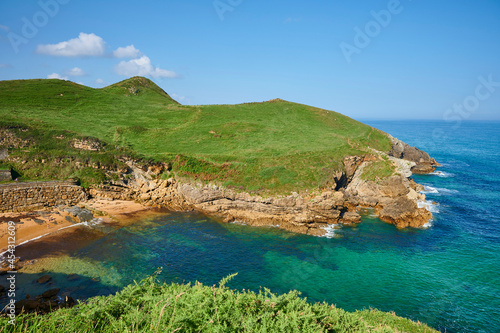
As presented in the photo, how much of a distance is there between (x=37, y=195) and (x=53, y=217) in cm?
641

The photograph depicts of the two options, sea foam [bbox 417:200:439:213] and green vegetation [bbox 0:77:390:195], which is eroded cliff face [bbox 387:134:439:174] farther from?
sea foam [bbox 417:200:439:213]

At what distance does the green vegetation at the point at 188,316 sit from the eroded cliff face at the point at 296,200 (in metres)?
26.5

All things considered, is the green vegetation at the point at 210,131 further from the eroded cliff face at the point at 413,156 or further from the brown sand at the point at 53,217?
the brown sand at the point at 53,217

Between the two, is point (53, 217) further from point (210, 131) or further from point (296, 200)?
point (210, 131)

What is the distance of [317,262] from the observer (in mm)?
29750

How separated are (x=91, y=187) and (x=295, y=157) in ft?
124

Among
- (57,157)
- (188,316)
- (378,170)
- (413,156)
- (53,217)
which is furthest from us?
(413,156)

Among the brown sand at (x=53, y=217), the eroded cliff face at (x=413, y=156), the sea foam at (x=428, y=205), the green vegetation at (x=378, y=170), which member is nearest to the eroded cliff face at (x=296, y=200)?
the green vegetation at (x=378, y=170)

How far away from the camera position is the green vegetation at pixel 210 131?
4647 cm

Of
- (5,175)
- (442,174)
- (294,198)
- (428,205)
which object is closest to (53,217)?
(5,175)

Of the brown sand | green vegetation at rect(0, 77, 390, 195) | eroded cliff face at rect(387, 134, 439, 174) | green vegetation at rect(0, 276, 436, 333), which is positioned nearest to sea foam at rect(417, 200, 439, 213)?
green vegetation at rect(0, 77, 390, 195)

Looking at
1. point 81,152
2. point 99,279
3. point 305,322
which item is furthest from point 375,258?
point 81,152

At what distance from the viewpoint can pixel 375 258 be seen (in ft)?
101

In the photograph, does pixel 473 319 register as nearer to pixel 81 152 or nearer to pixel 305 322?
pixel 305 322
